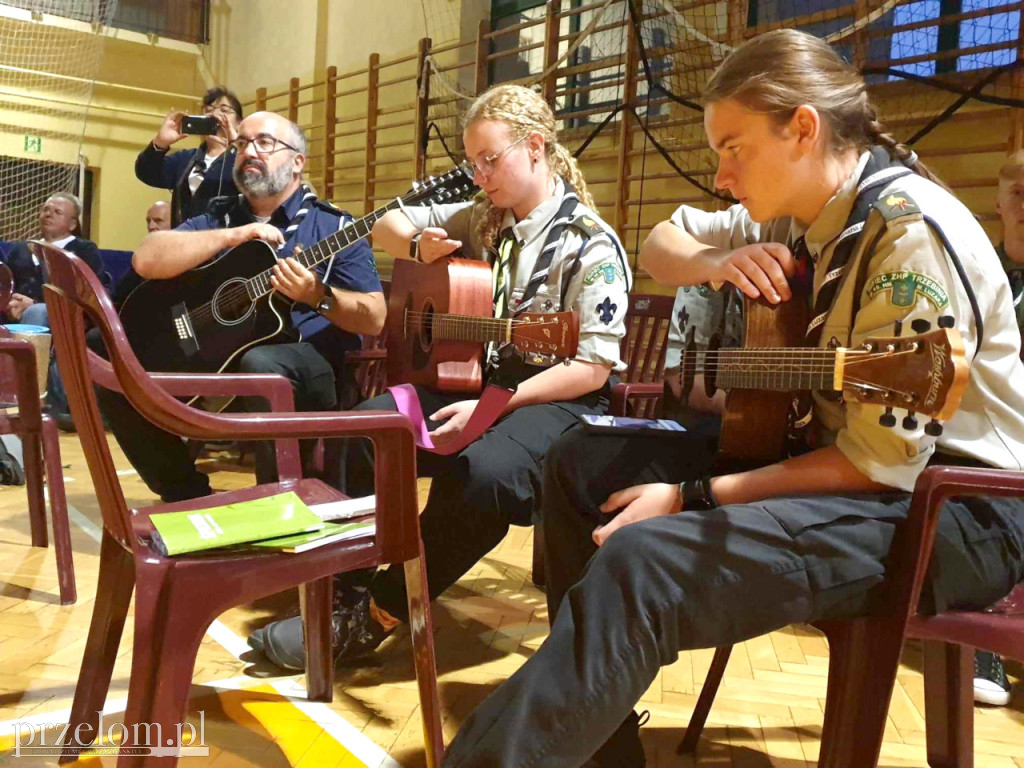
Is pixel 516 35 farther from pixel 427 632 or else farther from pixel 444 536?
pixel 427 632

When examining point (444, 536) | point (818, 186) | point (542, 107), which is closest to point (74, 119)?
point (542, 107)

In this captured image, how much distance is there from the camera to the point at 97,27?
797 centimetres

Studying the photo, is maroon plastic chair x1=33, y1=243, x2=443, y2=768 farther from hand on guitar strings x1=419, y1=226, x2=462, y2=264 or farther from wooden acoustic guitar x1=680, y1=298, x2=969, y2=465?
hand on guitar strings x1=419, y1=226, x2=462, y2=264

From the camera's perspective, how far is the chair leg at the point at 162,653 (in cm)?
116

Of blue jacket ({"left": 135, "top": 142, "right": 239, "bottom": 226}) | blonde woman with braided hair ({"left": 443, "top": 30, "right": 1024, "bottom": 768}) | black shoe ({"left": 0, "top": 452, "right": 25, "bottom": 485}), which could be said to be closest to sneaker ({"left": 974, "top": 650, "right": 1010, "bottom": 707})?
blonde woman with braided hair ({"left": 443, "top": 30, "right": 1024, "bottom": 768})

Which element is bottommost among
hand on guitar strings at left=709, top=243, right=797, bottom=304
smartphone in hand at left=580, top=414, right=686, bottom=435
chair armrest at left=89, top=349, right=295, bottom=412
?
smartphone in hand at left=580, top=414, right=686, bottom=435

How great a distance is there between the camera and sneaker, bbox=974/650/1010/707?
1876 mm

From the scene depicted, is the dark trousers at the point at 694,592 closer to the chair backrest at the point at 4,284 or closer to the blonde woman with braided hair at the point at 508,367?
the blonde woman with braided hair at the point at 508,367

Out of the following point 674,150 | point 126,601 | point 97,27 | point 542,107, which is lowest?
point 126,601

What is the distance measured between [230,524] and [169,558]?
0.45ft

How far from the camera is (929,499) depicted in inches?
42.4

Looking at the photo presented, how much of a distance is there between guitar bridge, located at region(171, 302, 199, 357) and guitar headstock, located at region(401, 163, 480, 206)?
35.6 inches

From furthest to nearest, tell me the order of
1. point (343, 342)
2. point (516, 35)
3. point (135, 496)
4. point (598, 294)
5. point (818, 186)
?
point (516, 35), point (135, 496), point (343, 342), point (598, 294), point (818, 186)

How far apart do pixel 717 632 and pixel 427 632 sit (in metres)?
0.54
